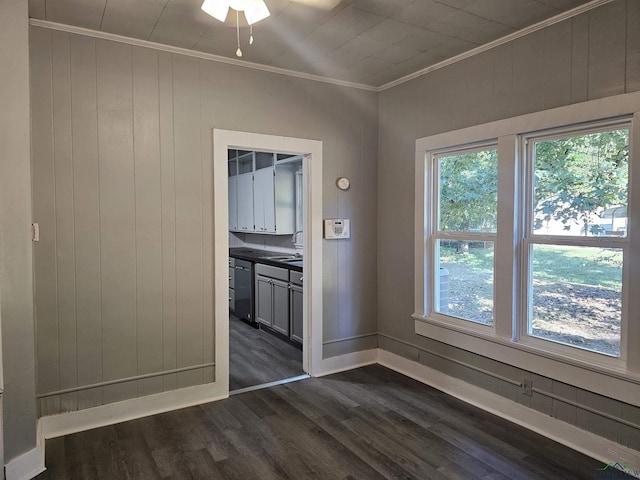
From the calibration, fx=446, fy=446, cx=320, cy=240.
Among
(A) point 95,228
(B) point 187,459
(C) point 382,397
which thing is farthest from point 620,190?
(A) point 95,228

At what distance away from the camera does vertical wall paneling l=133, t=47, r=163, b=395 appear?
3018 mm

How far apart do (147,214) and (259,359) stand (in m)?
1.88

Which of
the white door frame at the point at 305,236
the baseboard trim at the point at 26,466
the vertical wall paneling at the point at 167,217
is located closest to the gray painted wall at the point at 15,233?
the baseboard trim at the point at 26,466

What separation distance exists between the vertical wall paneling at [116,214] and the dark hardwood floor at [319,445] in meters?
0.47

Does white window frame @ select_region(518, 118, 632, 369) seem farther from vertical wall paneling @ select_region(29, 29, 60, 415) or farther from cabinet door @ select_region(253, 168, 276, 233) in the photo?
cabinet door @ select_region(253, 168, 276, 233)

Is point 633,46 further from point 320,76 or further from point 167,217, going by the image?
point 167,217

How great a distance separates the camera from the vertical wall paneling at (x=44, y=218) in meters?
2.70

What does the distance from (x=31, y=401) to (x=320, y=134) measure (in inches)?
107

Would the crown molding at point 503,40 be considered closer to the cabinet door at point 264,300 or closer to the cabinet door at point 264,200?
the cabinet door at point 264,200

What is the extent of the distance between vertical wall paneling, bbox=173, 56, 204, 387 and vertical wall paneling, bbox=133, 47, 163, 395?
13 cm

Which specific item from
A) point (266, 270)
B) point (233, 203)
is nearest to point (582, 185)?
point (266, 270)

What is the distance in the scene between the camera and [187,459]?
2.54 m

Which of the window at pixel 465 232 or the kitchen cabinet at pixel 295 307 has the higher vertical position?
the window at pixel 465 232

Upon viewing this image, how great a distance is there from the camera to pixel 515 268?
9.71 ft
